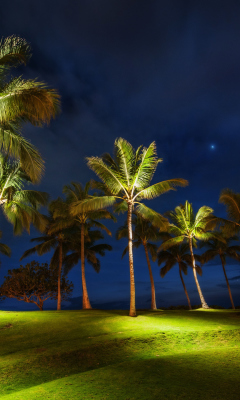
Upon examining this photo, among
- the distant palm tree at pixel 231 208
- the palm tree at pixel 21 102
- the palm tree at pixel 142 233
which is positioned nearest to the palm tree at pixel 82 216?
the palm tree at pixel 142 233

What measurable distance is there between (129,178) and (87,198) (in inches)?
225

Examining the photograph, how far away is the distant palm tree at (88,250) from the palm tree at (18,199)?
34.3 feet

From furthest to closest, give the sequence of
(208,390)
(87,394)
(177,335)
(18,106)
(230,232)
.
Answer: (230,232) → (18,106) → (177,335) → (87,394) → (208,390)

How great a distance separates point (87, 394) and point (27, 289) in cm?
3024

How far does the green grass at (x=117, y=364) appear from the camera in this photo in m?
4.35

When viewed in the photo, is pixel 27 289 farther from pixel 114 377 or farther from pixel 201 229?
pixel 114 377

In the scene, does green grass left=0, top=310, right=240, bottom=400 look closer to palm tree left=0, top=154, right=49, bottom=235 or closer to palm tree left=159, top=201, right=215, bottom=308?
palm tree left=0, top=154, right=49, bottom=235

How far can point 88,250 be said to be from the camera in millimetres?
32281

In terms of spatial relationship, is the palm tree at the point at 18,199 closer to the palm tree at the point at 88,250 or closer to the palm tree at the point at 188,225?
the palm tree at the point at 88,250

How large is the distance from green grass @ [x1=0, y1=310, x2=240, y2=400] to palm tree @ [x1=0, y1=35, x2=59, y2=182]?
662 centimetres

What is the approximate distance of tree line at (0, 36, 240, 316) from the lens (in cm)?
1032

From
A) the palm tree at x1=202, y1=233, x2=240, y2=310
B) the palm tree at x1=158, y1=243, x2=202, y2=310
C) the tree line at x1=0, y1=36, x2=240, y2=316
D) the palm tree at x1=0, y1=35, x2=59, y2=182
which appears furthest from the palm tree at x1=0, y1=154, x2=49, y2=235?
the palm tree at x1=202, y1=233, x2=240, y2=310

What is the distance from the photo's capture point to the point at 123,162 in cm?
1744

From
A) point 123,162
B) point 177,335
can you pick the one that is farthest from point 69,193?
point 177,335
